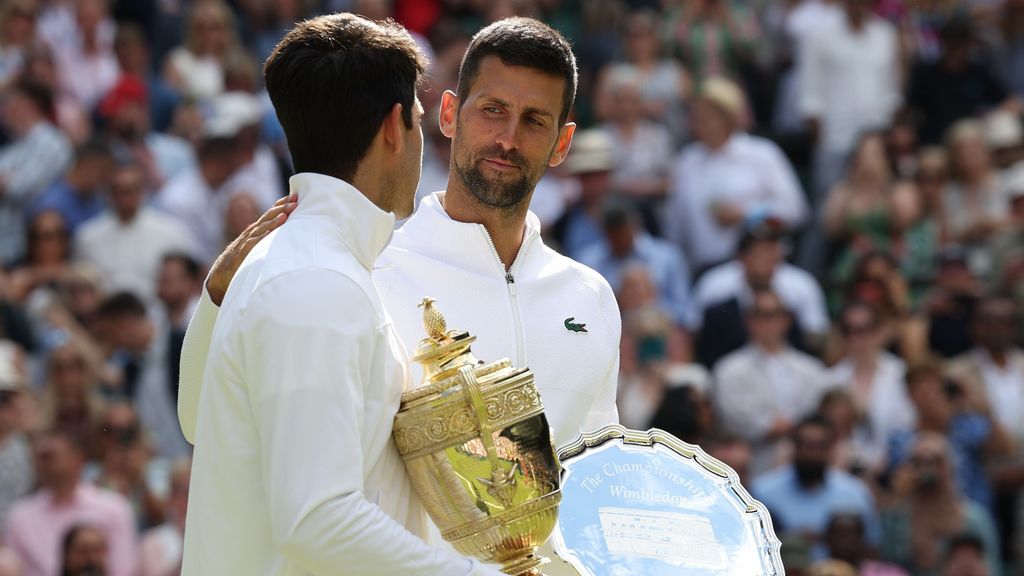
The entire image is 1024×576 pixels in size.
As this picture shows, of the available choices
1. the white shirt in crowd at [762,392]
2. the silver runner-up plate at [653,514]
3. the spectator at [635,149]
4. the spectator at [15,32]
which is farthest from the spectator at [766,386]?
the silver runner-up plate at [653,514]

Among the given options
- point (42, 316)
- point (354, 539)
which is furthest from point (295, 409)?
point (42, 316)

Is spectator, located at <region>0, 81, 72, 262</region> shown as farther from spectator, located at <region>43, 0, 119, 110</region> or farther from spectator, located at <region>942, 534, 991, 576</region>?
spectator, located at <region>942, 534, 991, 576</region>

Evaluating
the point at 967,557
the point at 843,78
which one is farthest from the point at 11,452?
the point at 843,78

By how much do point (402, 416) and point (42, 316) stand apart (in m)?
6.60

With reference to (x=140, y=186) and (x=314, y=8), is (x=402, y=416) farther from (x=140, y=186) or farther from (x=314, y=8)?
(x=314, y=8)

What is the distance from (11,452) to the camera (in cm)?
861

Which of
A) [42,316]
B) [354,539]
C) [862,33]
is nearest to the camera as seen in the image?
[354,539]

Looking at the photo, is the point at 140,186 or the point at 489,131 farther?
the point at 140,186

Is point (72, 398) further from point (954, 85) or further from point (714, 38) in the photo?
point (954, 85)

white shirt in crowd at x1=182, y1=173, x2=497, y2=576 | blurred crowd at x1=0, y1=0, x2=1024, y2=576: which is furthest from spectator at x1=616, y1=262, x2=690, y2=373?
white shirt in crowd at x1=182, y1=173, x2=497, y2=576

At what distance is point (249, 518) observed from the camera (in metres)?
3.28

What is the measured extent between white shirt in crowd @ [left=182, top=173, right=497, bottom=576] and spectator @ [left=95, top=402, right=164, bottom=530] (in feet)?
17.6

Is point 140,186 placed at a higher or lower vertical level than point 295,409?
higher

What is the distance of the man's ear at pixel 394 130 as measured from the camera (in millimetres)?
3389
